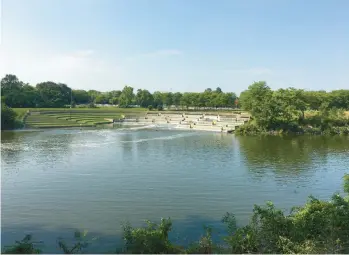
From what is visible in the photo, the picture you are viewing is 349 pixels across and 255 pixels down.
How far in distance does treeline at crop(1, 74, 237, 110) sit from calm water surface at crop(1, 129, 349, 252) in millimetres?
44175

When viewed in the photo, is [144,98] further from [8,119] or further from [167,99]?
[8,119]

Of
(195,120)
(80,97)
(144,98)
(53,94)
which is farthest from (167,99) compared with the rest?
(195,120)

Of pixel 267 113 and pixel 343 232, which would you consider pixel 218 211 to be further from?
pixel 267 113

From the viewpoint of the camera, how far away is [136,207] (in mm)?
14156

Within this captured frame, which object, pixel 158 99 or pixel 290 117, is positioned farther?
pixel 158 99

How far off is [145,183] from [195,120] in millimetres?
40607

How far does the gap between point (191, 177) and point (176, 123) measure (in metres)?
38.5

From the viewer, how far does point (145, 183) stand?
1806cm

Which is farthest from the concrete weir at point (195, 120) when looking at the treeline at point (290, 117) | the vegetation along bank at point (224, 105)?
the treeline at point (290, 117)

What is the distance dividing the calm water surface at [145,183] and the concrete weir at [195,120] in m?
17.6

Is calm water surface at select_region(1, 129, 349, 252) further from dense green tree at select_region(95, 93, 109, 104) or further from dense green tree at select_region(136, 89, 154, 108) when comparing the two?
dense green tree at select_region(95, 93, 109, 104)

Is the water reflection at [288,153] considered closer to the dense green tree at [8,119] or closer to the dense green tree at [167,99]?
the dense green tree at [8,119]

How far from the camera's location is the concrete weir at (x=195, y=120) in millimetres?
49662

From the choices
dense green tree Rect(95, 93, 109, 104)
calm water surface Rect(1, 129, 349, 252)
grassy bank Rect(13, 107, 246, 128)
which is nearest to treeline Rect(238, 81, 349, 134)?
calm water surface Rect(1, 129, 349, 252)
